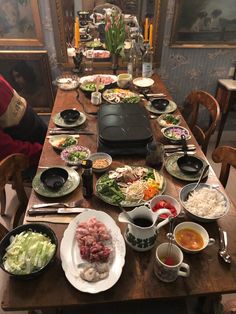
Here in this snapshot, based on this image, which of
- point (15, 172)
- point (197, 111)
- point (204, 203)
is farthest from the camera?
point (197, 111)

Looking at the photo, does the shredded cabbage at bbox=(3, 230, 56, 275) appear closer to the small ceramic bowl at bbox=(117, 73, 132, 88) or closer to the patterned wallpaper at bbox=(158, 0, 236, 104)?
the small ceramic bowl at bbox=(117, 73, 132, 88)

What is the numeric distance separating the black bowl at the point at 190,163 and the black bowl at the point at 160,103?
658mm

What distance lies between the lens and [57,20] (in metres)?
2.70

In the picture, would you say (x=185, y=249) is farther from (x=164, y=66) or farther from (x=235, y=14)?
(x=235, y=14)

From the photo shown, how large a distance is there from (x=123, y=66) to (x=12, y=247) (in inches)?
91.5

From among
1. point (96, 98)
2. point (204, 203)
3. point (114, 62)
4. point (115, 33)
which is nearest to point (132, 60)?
point (114, 62)

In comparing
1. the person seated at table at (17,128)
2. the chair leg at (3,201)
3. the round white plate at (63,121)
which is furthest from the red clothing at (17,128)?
the chair leg at (3,201)

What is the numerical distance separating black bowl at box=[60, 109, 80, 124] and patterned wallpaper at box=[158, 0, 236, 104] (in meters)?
1.47

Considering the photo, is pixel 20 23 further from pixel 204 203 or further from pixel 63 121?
pixel 204 203

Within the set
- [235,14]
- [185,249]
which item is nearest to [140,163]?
[185,249]

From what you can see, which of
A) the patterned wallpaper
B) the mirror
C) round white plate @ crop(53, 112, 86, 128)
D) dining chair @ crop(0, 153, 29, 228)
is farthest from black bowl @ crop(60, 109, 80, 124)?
the patterned wallpaper

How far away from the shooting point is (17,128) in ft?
6.62

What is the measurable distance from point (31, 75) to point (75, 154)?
5.79 ft

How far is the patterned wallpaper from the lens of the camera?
294 centimetres
